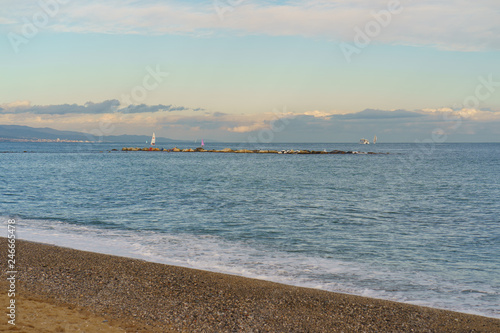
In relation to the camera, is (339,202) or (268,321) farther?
(339,202)

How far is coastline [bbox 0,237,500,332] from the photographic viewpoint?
9.59 metres

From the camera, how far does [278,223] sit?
80.8 feet

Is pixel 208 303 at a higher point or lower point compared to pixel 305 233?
higher

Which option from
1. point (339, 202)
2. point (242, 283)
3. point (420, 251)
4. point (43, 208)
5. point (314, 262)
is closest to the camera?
point (242, 283)

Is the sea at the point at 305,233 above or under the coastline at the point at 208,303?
under

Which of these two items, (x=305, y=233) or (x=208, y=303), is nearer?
(x=208, y=303)

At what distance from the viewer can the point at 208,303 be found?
1082 cm

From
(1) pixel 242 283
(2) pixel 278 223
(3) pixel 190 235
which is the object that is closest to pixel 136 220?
(3) pixel 190 235

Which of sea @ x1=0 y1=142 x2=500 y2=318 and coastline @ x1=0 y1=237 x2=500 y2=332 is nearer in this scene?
coastline @ x1=0 y1=237 x2=500 y2=332

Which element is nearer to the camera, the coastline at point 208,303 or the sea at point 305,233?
the coastline at point 208,303

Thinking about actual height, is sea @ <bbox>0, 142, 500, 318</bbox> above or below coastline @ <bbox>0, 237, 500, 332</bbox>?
below

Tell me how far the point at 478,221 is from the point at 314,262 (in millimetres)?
15114

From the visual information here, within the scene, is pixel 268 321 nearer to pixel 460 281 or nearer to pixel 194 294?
pixel 194 294

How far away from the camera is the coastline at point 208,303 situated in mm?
9594
